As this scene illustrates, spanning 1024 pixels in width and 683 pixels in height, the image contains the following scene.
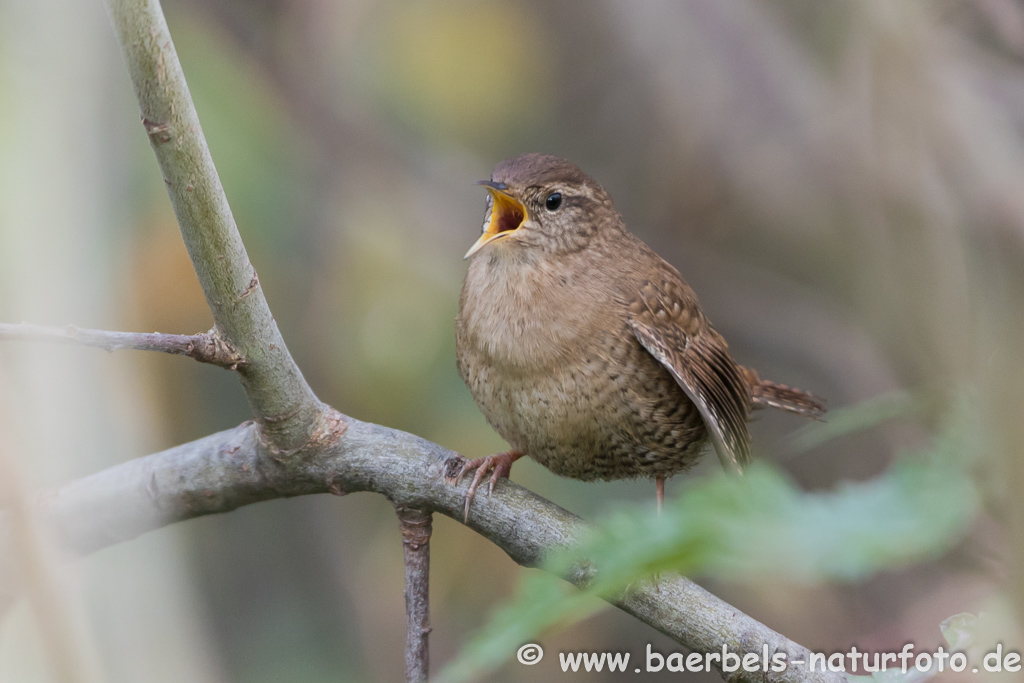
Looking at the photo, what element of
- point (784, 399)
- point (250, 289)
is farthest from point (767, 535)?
point (784, 399)

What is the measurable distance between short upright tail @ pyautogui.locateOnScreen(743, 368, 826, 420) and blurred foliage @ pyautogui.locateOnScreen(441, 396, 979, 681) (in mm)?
2511

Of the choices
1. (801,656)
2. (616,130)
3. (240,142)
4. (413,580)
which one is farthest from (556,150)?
(801,656)

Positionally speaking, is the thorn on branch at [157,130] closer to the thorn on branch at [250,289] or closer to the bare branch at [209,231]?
the bare branch at [209,231]

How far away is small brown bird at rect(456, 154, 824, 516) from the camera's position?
2.35 metres

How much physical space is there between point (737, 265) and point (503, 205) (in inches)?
87.2

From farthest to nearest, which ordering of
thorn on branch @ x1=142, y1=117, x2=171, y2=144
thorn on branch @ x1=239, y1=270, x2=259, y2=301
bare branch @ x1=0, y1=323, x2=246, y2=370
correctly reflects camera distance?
1. thorn on branch @ x1=239, y1=270, x2=259, y2=301
2. thorn on branch @ x1=142, y1=117, x2=171, y2=144
3. bare branch @ x1=0, y1=323, x2=246, y2=370

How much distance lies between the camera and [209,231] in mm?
1602

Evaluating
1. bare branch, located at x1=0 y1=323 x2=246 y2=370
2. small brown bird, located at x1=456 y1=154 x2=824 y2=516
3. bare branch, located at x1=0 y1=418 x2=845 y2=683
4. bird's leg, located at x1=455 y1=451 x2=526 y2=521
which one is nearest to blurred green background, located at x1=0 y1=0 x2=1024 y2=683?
bare branch, located at x1=0 y1=418 x2=845 y2=683

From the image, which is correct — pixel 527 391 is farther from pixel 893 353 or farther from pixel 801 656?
pixel 893 353

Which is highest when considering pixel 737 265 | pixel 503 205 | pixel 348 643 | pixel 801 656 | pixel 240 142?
pixel 737 265

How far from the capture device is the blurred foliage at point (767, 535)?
0.60 metres

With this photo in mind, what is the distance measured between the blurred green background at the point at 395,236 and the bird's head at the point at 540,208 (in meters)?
0.77

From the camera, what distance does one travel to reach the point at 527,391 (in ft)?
7.70

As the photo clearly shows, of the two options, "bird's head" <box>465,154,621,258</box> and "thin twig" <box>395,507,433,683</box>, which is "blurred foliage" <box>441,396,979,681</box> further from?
"bird's head" <box>465,154,621,258</box>
